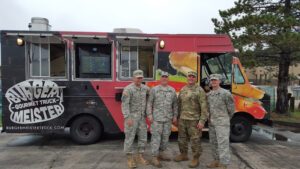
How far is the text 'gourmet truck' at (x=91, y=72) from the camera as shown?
448 centimetres


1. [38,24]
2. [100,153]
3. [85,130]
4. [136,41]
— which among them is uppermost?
[38,24]

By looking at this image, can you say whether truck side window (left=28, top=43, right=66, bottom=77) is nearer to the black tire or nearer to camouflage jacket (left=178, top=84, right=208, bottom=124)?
the black tire

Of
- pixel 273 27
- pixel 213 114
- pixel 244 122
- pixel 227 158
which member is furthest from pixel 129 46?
pixel 273 27

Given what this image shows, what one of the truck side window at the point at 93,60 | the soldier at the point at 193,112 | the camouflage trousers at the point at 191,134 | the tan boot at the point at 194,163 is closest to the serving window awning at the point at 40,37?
the truck side window at the point at 93,60

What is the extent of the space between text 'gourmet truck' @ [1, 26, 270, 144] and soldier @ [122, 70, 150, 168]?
1073 mm

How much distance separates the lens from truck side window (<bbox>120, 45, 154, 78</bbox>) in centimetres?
475

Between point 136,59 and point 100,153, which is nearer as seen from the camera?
point 100,153

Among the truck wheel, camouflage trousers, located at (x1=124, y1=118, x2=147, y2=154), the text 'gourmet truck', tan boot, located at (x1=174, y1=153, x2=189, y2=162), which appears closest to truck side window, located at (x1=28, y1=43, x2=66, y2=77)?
the text 'gourmet truck'

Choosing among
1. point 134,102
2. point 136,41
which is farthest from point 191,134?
point 136,41

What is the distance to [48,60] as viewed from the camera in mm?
4684

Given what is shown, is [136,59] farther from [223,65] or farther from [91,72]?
[223,65]

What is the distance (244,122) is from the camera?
5.01m

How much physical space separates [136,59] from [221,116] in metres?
2.55

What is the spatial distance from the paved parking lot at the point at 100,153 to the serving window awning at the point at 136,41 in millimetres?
2727
